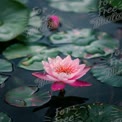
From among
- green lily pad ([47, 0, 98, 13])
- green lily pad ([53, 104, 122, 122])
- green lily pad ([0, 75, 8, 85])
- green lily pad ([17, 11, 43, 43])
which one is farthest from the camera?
green lily pad ([47, 0, 98, 13])

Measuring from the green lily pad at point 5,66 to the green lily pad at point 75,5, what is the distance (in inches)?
21.6

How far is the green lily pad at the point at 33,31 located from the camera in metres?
1.68

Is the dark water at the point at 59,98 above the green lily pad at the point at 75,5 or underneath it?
underneath

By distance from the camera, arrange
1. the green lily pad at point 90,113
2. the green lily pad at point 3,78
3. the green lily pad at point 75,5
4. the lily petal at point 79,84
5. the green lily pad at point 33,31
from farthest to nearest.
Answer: the green lily pad at point 75,5 → the green lily pad at point 33,31 → the green lily pad at point 3,78 → the lily petal at point 79,84 → the green lily pad at point 90,113

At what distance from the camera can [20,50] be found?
63.2 inches

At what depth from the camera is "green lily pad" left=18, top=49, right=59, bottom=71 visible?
150 centimetres

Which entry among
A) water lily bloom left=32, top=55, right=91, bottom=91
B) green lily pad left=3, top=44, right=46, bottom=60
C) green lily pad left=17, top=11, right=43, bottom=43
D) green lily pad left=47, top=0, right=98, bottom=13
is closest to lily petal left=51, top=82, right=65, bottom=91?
water lily bloom left=32, top=55, right=91, bottom=91

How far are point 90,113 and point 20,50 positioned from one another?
546 millimetres

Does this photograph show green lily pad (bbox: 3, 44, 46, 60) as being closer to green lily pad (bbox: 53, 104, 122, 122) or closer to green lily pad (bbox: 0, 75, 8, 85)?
green lily pad (bbox: 0, 75, 8, 85)

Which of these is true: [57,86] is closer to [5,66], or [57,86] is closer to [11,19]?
[5,66]

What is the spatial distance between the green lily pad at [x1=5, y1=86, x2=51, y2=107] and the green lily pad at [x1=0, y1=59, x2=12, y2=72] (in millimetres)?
140

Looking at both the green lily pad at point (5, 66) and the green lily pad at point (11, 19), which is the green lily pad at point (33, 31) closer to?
the green lily pad at point (11, 19)

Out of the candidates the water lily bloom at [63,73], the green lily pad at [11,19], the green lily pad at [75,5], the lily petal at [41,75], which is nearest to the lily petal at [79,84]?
the water lily bloom at [63,73]

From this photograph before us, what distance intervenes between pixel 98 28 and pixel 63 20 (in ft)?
0.66
